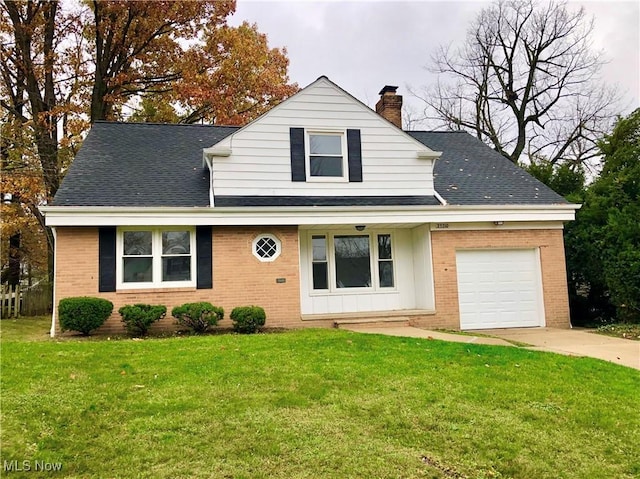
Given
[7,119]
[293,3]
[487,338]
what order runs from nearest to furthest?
1. [487,338]
2. [293,3]
3. [7,119]

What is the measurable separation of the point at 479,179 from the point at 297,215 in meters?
6.00

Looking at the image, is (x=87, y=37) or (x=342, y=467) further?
(x=87, y=37)

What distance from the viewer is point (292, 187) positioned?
41.2 feet

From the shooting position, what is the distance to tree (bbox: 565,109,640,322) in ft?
40.2

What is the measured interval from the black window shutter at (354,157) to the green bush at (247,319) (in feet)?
14.5

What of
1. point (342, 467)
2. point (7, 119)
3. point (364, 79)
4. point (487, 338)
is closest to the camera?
point (342, 467)

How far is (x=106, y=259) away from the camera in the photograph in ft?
36.2

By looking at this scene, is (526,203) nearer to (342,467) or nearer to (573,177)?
(573,177)

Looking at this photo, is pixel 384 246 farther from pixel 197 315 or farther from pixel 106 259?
pixel 106 259

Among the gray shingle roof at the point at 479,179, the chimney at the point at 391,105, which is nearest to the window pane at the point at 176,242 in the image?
the gray shingle roof at the point at 479,179

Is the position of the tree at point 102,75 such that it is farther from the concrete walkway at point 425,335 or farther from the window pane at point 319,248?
the concrete walkway at point 425,335

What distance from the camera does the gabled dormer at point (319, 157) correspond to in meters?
12.3

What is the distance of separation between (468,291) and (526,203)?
9.38ft

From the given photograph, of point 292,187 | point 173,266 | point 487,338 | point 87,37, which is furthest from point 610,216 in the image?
point 87,37
